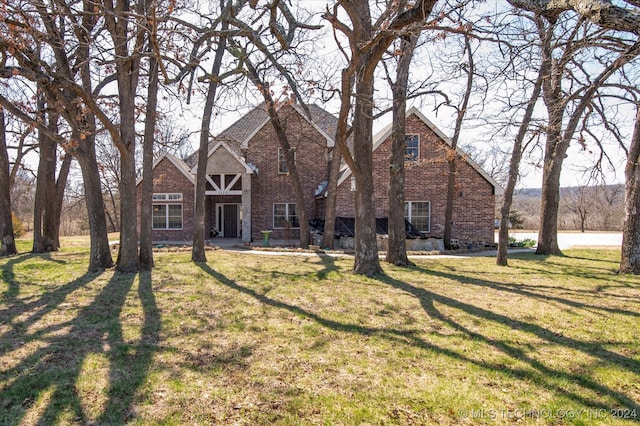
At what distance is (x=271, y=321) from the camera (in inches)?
217

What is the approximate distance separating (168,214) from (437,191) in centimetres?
1390

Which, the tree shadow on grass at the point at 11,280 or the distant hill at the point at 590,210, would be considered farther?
the distant hill at the point at 590,210

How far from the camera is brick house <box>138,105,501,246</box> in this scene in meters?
18.0

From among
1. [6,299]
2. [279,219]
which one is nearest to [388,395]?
[6,299]

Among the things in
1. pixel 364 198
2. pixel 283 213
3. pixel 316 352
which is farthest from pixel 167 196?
pixel 316 352

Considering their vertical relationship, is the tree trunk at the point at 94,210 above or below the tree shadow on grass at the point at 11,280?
above

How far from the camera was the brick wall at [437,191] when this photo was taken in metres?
18.0

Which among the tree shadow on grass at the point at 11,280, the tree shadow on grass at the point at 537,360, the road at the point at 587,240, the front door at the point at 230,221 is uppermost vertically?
the front door at the point at 230,221

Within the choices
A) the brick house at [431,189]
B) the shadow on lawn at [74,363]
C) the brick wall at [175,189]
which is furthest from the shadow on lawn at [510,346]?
the brick wall at [175,189]

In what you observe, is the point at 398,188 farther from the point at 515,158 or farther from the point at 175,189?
the point at 175,189

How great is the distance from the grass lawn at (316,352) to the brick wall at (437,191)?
9830 millimetres

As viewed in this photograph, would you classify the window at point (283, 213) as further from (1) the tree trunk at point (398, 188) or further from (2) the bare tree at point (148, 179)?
(2) the bare tree at point (148, 179)

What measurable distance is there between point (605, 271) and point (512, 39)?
759 centimetres

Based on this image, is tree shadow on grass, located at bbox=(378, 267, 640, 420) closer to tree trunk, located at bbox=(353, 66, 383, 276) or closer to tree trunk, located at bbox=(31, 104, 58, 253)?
tree trunk, located at bbox=(353, 66, 383, 276)
